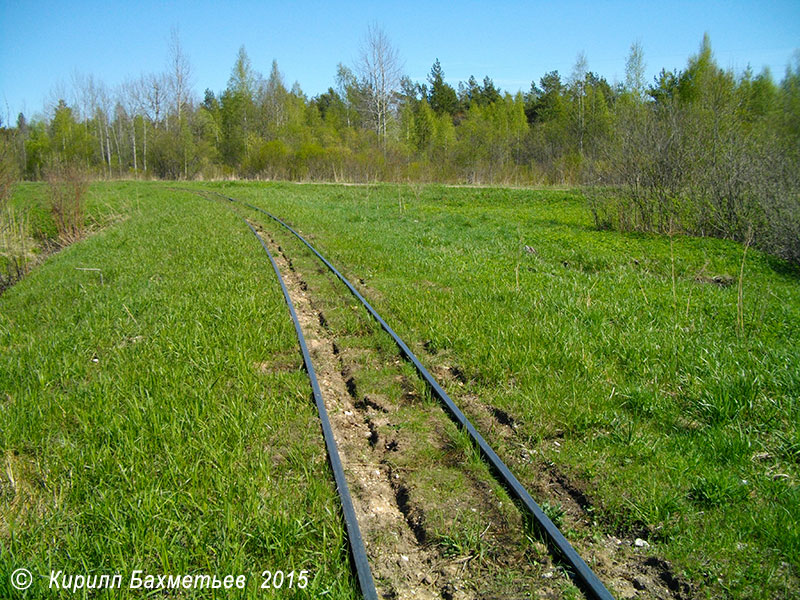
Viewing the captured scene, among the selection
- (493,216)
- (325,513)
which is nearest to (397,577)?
(325,513)

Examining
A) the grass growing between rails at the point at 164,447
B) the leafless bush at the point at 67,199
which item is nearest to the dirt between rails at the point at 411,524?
the grass growing between rails at the point at 164,447

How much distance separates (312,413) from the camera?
15.0 feet

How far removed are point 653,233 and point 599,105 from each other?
36.8 meters

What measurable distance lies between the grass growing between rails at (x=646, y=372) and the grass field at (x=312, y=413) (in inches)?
0.8

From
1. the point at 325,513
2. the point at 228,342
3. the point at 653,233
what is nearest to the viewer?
the point at 325,513

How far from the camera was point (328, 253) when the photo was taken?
12.0 metres

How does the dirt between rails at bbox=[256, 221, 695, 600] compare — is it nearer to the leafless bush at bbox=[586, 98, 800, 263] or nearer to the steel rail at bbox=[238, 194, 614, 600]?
the steel rail at bbox=[238, 194, 614, 600]

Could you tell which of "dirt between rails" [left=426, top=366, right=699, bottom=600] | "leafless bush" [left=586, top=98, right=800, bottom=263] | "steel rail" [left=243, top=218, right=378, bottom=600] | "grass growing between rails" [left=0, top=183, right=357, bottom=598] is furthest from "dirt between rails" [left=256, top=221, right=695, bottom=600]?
"leafless bush" [left=586, top=98, right=800, bottom=263]

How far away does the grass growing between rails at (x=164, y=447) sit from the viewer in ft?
9.39

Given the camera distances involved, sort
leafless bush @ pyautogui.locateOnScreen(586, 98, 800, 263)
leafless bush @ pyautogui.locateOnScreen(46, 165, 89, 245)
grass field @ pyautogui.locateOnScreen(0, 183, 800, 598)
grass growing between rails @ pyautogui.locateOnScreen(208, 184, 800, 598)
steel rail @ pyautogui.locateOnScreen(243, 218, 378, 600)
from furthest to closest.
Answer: leafless bush @ pyautogui.locateOnScreen(46, 165, 89, 245) < leafless bush @ pyautogui.locateOnScreen(586, 98, 800, 263) < grass growing between rails @ pyautogui.locateOnScreen(208, 184, 800, 598) < grass field @ pyautogui.locateOnScreen(0, 183, 800, 598) < steel rail @ pyautogui.locateOnScreen(243, 218, 378, 600)

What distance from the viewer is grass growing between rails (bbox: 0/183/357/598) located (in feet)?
9.39

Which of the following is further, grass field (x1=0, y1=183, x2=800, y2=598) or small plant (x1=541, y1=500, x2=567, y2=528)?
small plant (x1=541, y1=500, x2=567, y2=528)

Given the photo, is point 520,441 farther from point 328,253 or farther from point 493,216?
point 493,216

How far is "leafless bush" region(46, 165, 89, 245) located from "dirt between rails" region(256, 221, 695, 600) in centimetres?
1915
